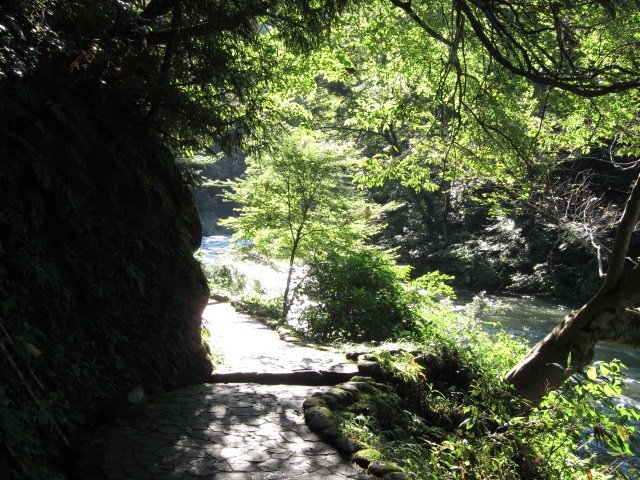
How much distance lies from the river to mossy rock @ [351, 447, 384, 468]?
724 cm

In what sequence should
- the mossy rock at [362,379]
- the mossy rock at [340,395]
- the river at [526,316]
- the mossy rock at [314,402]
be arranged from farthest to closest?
the river at [526,316], the mossy rock at [362,379], the mossy rock at [340,395], the mossy rock at [314,402]

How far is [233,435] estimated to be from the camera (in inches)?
163

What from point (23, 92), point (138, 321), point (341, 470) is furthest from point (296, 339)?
point (23, 92)

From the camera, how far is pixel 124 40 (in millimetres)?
4605

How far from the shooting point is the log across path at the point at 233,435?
3539 millimetres

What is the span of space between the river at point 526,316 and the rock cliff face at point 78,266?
764 centimetres

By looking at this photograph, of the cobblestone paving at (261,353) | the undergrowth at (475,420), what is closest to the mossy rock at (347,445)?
the undergrowth at (475,420)

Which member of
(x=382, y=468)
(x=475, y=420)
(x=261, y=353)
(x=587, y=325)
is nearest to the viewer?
(x=382, y=468)

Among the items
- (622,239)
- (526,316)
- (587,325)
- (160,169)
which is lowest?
(526,316)

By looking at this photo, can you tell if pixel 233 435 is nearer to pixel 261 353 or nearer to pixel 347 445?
pixel 347 445

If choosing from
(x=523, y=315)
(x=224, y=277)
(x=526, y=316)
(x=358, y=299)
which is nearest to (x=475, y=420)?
(x=358, y=299)

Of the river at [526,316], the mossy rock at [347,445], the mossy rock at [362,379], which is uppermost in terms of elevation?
the mossy rock at [362,379]

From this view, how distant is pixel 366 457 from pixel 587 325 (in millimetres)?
3610

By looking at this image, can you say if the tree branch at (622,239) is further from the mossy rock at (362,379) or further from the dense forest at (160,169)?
the mossy rock at (362,379)
